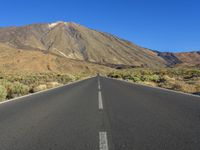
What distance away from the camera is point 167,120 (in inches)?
353

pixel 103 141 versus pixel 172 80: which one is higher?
pixel 103 141

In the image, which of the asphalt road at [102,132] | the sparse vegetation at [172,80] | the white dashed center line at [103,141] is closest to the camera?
the white dashed center line at [103,141]

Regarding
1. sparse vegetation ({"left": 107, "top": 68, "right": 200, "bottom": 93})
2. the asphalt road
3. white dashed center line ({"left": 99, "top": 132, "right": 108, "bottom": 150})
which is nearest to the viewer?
white dashed center line ({"left": 99, "top": 132, "right": 108, "bottom": 150})

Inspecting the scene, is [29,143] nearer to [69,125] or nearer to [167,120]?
[69,125]

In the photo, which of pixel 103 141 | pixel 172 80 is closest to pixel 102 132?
→ pixel 103 141

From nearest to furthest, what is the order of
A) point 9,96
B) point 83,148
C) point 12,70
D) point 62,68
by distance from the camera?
point 83,148 → point 9,96 → point 12,70 → point 62,68

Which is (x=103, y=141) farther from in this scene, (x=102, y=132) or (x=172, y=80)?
(x=172, y=80)

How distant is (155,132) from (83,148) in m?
2.09

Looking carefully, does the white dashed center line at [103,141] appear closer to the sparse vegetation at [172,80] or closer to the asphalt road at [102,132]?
the asphalt road at [102,132]

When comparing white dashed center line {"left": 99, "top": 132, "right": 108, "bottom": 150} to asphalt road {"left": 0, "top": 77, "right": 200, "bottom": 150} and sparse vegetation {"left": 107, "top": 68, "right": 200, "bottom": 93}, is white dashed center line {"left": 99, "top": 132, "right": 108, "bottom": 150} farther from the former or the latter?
sparse vegetation {"left": 107, "top": 68, "right": 200, "bottom": 93}

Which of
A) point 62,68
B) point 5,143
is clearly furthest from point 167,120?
point 62,68

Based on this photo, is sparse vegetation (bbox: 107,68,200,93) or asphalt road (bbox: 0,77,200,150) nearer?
asphalt road (bbox: 0,77,200,150)

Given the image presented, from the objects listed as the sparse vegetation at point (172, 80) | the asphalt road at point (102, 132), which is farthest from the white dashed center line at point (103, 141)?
the sparse vegetation at point (172, 80)

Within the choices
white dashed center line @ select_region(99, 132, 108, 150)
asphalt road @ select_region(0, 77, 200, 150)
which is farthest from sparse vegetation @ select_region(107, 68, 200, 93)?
white dashed center line @ select_region(99, 132, 108, 150)
